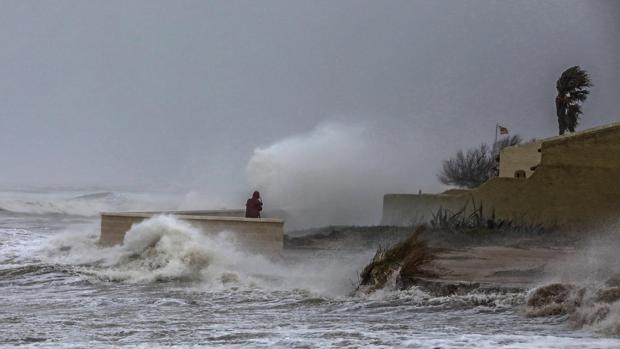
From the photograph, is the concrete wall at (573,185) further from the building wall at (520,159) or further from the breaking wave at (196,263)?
the breaking wave at (196,263)

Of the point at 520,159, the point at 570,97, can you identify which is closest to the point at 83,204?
the point at 570,97

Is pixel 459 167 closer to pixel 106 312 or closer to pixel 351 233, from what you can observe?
pixel 351 233

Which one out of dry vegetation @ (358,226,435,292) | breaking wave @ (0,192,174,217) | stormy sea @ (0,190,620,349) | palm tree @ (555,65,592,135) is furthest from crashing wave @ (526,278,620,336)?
breaking wave @ (0,192,174,217)

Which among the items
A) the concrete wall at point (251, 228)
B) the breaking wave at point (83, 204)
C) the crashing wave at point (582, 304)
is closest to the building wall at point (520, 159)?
the concrete wall at point (251, 228)

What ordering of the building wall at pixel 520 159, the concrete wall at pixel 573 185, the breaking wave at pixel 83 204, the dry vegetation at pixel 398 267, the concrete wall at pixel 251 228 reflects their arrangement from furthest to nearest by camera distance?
the breaking wave at pixel 83 204
the building wall at pixel 520 159
the concrete wall at pixel 573 185
the concrete wall at pixel 251 228
the dry vegetation at pixel 398 267

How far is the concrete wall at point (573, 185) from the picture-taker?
16094mm

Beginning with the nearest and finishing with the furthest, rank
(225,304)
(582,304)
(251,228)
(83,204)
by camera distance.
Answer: (582,304), (225,304), (251,228), (83,204)

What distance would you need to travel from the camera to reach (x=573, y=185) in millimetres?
16297

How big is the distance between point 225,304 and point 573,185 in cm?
804

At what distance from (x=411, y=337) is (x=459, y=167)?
3231cm

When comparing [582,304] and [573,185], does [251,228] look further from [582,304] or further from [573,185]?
[582,304]

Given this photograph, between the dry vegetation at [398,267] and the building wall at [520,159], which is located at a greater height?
the building wall at [520,159]

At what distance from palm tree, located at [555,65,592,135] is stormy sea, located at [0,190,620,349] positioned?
1800 centimetres

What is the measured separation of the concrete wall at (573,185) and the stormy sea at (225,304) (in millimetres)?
3306
